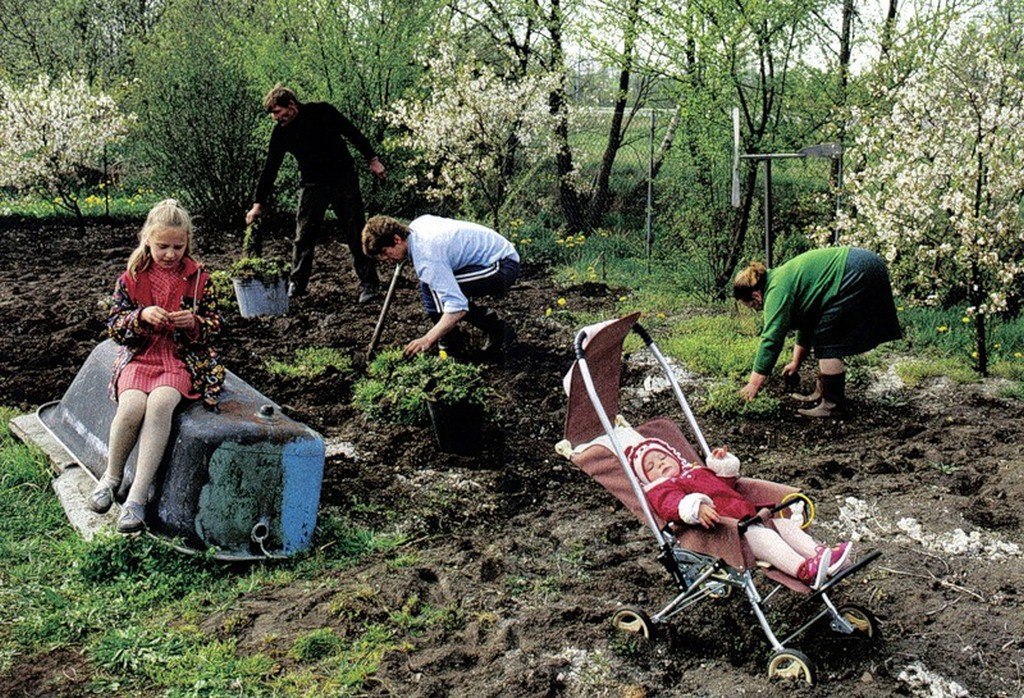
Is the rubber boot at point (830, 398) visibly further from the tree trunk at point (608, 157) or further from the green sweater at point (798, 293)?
the tree trunk at point (608, 157)

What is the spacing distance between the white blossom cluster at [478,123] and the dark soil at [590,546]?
3.28 meters

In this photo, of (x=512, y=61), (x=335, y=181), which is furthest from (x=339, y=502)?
(x=512, y=61)

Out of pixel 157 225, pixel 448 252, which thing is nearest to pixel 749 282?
pixel 448 252

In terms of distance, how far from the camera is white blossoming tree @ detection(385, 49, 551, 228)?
994cm

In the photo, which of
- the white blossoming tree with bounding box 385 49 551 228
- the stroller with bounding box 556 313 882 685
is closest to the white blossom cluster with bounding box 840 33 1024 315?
the stroller with bounding box 556 313 882 685

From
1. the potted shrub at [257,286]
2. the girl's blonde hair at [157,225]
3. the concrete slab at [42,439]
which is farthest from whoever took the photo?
the potted shrub at [257,286]

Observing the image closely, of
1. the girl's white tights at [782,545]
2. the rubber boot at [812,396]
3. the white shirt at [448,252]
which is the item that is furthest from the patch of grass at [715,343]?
the girl's white tights at [782,545]

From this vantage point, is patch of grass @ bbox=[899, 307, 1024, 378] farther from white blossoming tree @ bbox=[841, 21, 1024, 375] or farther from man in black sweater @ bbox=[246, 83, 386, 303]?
man in black sweater @ bbox=[246, 83, 386, 303]

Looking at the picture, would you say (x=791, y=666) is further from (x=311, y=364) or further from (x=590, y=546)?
(x=311, y=364)

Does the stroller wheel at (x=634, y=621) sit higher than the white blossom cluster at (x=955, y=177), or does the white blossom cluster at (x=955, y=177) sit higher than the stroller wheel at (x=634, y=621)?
the white blossom cluster at (x=955, y=177)

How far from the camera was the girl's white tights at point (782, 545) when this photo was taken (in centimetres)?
337

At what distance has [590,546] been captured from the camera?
4.46 m

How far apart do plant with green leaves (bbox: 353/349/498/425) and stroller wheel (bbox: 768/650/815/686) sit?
251 centimetres

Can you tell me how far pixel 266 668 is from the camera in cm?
340
